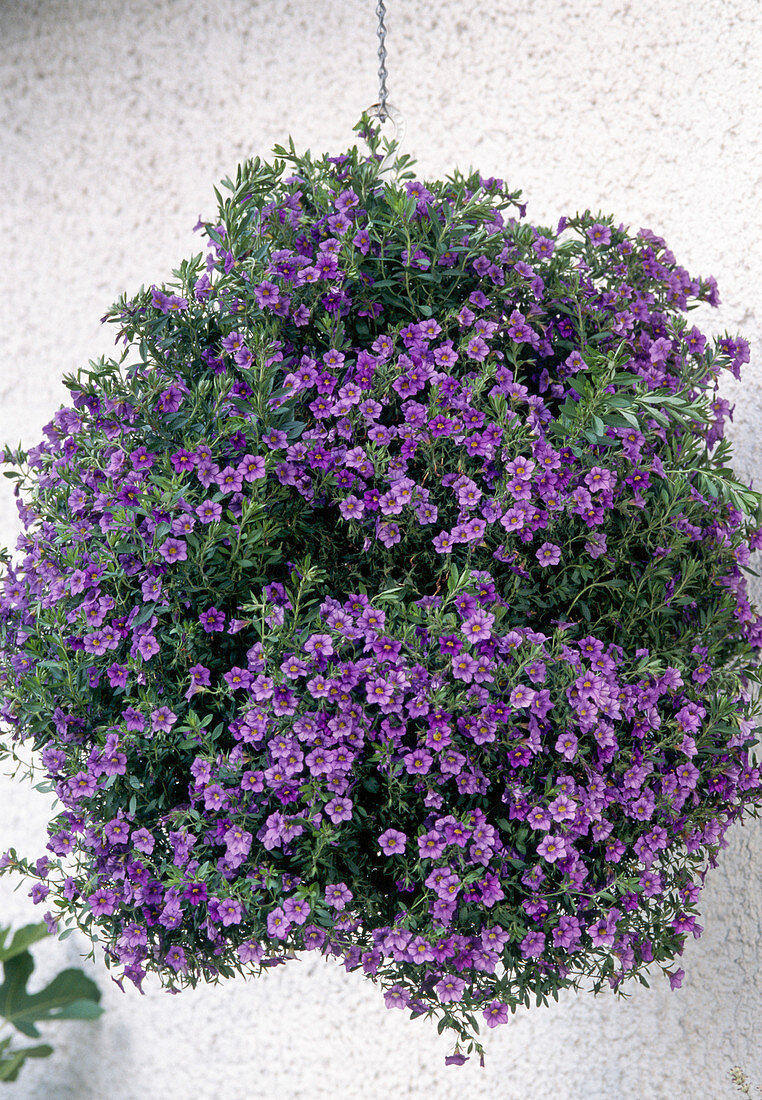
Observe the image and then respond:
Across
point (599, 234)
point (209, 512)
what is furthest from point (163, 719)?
point (599, 234)

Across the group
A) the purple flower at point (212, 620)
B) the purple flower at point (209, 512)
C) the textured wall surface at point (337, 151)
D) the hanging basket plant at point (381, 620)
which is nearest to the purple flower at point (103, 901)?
the hanging basket plant at point (381, 620)

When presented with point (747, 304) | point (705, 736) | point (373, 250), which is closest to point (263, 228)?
point (373, 250)

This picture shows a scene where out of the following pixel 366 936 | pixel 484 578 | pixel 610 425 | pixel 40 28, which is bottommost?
pixel 366 936

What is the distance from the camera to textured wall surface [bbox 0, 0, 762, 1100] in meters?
1.64

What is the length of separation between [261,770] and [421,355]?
19.6 inches

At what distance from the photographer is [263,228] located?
1.12 meters

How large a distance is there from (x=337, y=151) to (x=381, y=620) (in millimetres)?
1385

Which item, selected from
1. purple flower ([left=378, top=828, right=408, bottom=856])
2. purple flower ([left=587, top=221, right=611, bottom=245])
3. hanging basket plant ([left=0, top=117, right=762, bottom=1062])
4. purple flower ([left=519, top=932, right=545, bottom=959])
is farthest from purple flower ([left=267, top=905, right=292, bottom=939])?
purple flower ([left=587, top=221, right=611, bottom=245])

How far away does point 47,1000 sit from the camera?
0.48 metres

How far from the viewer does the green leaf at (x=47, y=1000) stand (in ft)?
1.53

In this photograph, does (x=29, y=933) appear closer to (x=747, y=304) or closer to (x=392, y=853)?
(x=392, y=853)

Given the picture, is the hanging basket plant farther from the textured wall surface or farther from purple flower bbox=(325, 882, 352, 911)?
the textured wall surface

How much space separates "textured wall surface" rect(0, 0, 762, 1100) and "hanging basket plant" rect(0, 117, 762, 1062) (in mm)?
650

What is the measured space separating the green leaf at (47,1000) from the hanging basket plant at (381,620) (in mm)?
408
